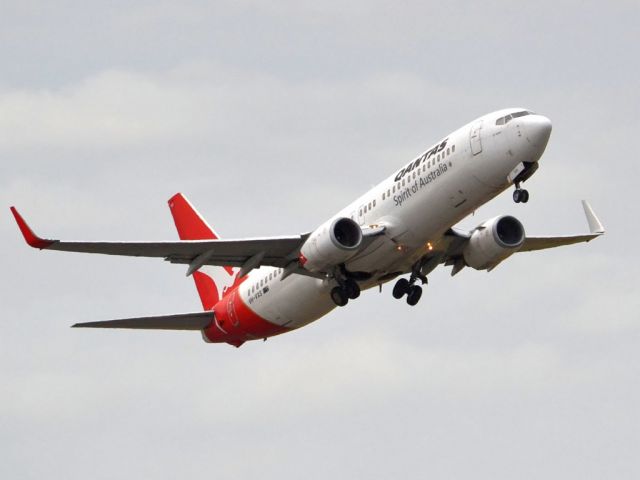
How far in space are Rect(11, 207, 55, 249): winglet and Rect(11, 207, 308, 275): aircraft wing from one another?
71.3 inches

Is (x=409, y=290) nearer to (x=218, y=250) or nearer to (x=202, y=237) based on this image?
(x=218, y=250)

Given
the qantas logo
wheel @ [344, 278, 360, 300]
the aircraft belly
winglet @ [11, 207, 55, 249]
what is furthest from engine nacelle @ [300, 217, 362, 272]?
winglet @ [11, 207, 55, 249]

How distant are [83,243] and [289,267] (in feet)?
26.6

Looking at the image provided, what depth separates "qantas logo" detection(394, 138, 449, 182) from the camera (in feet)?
165

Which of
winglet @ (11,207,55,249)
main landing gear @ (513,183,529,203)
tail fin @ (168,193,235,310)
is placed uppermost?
Result: tail fin @ (168,193,235,310)

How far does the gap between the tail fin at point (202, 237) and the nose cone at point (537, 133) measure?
18025 millimetres

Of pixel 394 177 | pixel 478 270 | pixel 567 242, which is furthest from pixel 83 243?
pixel 567 242

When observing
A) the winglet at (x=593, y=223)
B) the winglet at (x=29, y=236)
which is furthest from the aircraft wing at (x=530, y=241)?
the winglet at (x=29, y=236)

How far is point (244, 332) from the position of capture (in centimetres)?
5881

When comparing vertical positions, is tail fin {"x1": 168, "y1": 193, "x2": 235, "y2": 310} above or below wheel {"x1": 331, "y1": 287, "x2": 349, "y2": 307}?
above

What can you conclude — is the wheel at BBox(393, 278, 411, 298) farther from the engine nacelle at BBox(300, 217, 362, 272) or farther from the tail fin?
the tail fin

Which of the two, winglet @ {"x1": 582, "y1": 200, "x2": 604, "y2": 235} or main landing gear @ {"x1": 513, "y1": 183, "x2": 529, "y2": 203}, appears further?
winglet @ {"x1": 582, "y1": 200, "x2": 604, "y2": 235}

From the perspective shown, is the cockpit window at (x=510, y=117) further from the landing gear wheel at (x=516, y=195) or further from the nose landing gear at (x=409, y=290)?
the nose landing gear at (x=409, y=290)

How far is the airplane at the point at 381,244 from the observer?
4897cm
